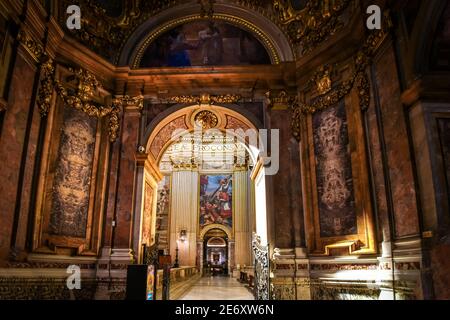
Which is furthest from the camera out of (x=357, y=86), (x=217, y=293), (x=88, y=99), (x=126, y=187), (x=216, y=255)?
(x=216, y=255)

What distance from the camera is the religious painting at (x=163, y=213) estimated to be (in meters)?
24.4

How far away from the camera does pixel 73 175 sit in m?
9.73

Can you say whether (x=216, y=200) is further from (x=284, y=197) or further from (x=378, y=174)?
(x=378, y=174)

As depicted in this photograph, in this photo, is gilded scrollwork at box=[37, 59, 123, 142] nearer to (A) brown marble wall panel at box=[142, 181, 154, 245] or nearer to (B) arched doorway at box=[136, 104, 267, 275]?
(A) brown marble wall panel at box=[142, 181, 154, 245]

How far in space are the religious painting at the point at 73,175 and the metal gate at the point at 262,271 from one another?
4.58 metres

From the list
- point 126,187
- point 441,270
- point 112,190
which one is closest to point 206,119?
point 126,187

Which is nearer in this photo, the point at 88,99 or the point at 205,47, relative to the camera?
the point at 88,99

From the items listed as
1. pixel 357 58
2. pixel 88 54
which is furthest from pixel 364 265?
pixel 88 54

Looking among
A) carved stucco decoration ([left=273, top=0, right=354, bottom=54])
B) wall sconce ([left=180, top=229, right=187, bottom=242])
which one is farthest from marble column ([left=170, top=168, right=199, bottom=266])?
carved stucco decoration ([left=273, top=0, right=354, bottom=54])

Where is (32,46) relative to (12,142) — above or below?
above

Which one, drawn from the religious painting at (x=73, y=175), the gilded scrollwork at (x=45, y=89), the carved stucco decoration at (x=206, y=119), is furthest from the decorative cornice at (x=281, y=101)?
the gilded scrollwork at (x=45, y=89)

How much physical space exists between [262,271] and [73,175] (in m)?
5.49

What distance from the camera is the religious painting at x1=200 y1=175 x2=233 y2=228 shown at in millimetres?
24781

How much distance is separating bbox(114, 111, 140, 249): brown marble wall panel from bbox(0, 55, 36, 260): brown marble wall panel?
9.70ft
